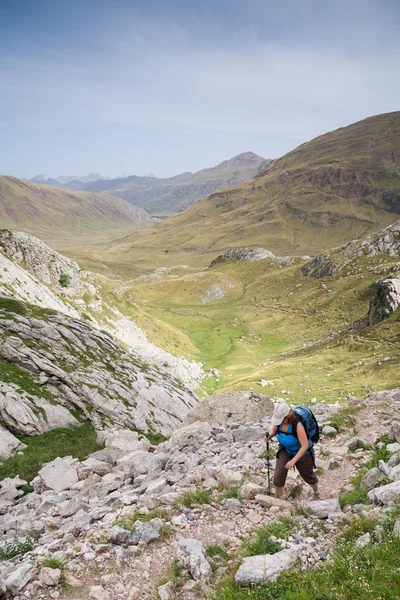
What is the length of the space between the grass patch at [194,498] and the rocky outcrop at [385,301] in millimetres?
61919

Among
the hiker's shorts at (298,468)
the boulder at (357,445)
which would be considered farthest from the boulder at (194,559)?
the boulder at (357,445)

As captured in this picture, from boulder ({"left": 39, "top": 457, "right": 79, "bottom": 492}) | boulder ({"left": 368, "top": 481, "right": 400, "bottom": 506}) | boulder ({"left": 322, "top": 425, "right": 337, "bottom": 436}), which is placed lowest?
boulder ({"left": 39, "top": 457, "right": 79, "bottom": 492})

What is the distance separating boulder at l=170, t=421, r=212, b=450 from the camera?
1973 centimetres

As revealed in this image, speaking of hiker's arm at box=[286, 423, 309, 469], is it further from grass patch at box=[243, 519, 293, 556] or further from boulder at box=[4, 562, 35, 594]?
boulder at box=[4, 562, 35, 594]

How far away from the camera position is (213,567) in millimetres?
8461

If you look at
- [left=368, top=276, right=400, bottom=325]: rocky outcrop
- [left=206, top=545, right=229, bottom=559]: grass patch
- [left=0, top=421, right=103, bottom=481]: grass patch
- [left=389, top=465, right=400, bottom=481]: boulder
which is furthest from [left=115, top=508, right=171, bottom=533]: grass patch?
[left=368, top=276, right=400, bottom=325]: rocky outcrop

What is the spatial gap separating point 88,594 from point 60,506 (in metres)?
7.13

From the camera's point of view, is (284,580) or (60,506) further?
(60,506)

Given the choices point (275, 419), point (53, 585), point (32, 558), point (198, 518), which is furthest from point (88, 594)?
point (275, 419)

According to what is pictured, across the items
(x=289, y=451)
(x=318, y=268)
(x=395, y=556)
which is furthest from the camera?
(x=318, y=268)

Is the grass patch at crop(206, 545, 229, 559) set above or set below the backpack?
below

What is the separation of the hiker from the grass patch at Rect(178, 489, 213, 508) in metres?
2.23

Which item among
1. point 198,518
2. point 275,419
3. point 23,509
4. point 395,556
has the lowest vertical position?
point 23,509

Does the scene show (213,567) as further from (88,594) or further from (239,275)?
(239,275)
